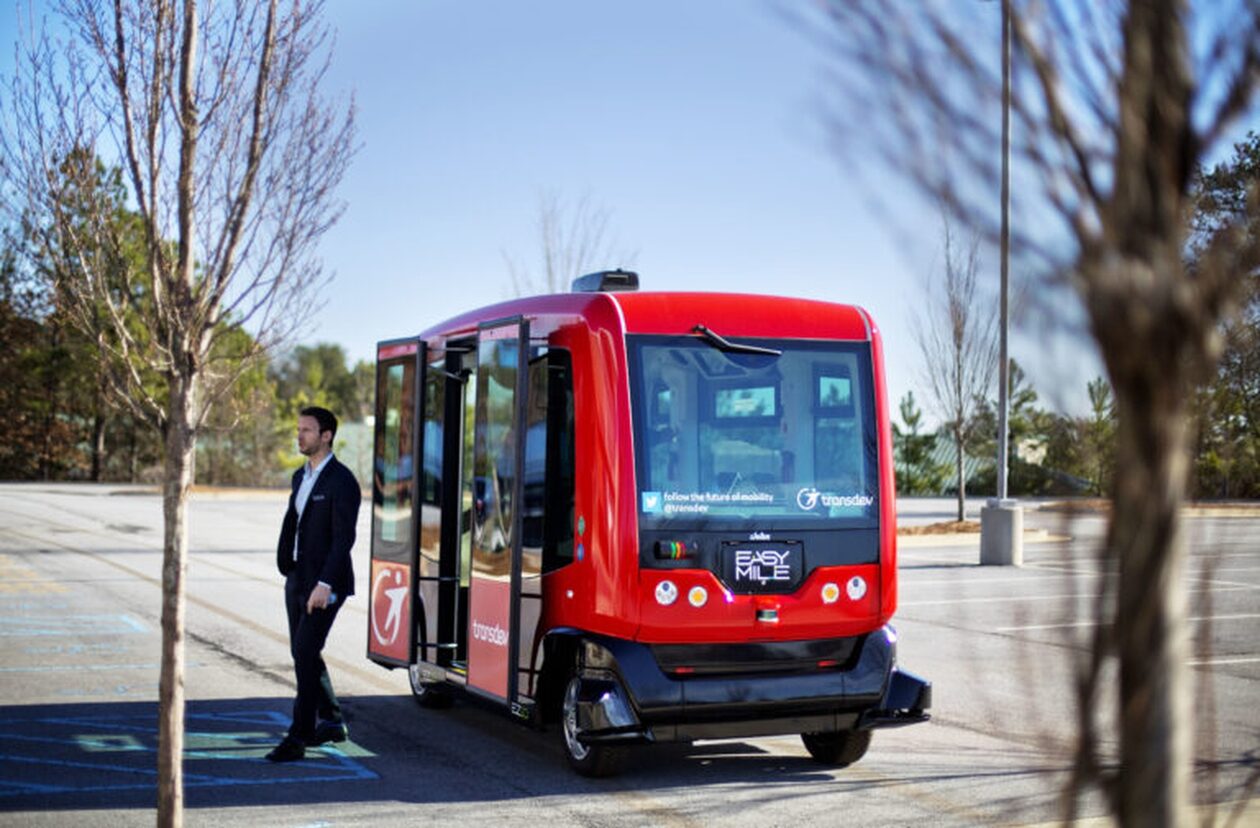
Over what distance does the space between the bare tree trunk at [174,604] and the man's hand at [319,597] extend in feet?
9.29

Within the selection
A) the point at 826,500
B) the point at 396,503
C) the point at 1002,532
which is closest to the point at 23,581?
the point at 396,503

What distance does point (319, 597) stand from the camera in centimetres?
801

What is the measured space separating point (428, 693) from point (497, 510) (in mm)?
2114

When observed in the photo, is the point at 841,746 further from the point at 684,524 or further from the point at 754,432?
the point at 754,432

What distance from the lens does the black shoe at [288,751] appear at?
316 inches

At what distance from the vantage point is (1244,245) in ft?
6.48

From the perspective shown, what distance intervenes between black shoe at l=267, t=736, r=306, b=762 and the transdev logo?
324 centimetres

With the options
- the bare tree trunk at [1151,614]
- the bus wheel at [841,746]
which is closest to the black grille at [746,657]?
the bus wheel at [841,746]

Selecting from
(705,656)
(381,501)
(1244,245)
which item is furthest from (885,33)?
(381,501)

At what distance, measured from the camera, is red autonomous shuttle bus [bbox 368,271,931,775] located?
7.64 metres

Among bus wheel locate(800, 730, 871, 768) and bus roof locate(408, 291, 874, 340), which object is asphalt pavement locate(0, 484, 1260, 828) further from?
bus roof locate(408, 291, 874, 340)

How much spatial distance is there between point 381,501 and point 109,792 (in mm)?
3395

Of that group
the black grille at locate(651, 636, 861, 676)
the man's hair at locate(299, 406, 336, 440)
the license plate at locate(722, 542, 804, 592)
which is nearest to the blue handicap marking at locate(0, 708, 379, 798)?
the black grille at locate(651, 636, 861, 676)

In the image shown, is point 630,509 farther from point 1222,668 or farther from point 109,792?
point 1222,668
